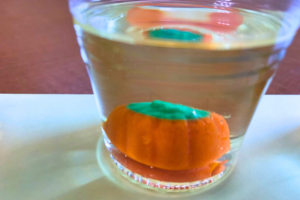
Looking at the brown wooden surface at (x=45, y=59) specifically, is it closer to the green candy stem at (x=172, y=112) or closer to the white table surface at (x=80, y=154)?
the white table surface at (x=80, y=154)

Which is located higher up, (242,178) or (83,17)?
(83,17)

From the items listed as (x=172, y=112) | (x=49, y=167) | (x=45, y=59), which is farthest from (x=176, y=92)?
(x=45, y=59)

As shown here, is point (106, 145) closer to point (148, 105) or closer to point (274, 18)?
point (148, 105)

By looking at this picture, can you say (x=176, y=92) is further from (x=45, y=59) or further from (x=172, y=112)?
(x=45, y=59)

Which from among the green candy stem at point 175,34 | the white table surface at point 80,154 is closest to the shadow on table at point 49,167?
the white table surface at point 80,154

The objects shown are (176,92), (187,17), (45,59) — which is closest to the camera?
(176,92)

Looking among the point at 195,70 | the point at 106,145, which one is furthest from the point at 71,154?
the point at 195,70

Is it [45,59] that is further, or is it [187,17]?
[45,59]
